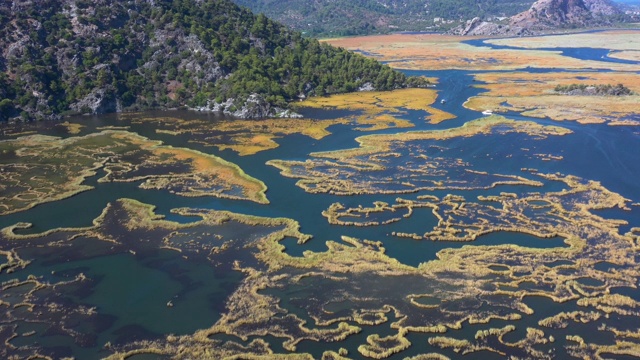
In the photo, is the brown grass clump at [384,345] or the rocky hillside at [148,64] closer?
the brown grass clump at [384,345]

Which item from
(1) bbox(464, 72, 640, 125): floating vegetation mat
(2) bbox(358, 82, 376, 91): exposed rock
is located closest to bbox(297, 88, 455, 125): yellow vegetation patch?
(2) bbox(358, 82, 376, 91): exposed rock

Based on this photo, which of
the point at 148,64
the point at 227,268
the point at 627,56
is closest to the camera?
the point at 227,268

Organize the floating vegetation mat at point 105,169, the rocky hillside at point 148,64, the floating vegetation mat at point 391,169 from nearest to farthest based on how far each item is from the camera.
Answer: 1. the floating vegetation mat at point 105,169
2. the floating vegetation mat at point 391,169
3. the rocky hillside at point 148,64

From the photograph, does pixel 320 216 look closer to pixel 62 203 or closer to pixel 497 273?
pixel 497 273

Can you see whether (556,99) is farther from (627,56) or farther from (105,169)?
(627,56)

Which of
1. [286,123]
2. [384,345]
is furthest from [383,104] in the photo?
[384,345]

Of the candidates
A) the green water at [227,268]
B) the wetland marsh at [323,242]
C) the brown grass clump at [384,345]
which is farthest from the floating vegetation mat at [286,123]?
the brown grass clump at [384,345]

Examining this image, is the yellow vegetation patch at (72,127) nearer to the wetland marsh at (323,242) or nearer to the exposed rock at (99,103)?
the wetland marsh at (323,242)
